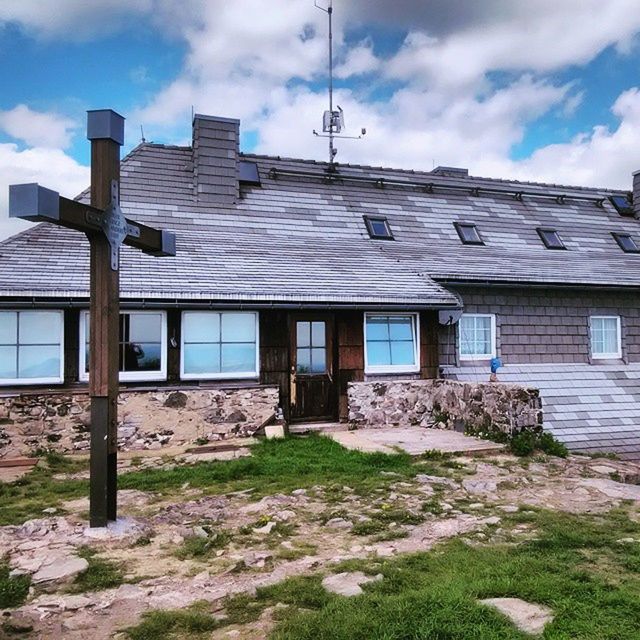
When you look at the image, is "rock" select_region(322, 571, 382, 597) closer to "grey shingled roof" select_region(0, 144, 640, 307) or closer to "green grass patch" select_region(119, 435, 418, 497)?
"green grass patch" select_region(119, 435, 418, 497)

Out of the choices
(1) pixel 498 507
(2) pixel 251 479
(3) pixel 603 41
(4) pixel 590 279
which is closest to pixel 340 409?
(2) pixel 251 479

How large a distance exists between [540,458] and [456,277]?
466 centimetres

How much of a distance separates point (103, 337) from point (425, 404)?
7.24 metres

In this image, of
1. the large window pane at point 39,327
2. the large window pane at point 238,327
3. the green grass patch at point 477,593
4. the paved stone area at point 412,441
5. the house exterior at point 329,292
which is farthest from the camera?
the large window pane at point 238,327

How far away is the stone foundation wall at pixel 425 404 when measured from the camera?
9.21 m

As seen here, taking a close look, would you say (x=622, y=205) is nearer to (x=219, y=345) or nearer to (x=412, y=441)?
(x=412, y=441)

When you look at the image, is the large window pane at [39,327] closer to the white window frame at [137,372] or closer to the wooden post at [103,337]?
the white window frame at [137,372]

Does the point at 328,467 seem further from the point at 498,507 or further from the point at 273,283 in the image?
the point at 273,283

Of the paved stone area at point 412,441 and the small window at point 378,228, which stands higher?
the small window at point 378,228

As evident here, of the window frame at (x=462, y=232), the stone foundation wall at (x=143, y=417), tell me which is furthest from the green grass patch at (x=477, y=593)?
the window frame at (x=462, y=232)

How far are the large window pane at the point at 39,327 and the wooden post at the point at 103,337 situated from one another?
4500 mm

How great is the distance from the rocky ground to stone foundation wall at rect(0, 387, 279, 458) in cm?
293

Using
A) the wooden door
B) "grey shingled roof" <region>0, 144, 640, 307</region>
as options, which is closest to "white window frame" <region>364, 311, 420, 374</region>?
"grey shingled roof" <region>0, 144, 640, 307</region>

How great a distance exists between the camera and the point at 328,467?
22.5 ft
